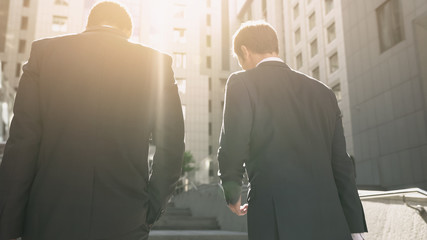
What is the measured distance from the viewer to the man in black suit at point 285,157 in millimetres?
1824

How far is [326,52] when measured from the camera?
25.8 metres

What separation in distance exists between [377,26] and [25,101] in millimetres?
18515

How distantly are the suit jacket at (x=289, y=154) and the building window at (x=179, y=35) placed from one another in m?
39.9

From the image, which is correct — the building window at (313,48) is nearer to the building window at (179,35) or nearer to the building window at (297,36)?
the building window at (297,36)

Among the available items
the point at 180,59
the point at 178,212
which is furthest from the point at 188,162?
the point at 178,212

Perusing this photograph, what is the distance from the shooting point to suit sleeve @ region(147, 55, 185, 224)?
190 cm

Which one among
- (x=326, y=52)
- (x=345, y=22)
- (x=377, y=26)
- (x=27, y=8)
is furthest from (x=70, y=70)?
(x=27, y=8)

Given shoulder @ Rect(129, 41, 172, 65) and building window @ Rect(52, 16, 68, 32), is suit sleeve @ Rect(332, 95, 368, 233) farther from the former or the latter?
building window @ Rect(52, 16, 68, 32)

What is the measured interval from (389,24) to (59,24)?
102 ft

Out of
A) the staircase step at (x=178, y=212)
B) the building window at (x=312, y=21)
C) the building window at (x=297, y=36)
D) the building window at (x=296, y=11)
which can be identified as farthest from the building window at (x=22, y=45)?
the staircase step at (x=178, y=212)

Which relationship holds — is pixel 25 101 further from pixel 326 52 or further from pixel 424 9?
pixel 326 52

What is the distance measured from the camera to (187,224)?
26.7 feet

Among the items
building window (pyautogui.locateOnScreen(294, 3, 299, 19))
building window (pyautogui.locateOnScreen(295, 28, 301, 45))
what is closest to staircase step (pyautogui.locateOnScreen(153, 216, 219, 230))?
building window (pyautogui.locateOnScreen(295, 28, 301, 45))

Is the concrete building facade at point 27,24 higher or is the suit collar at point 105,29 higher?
the concrete building facade at point 27,24
